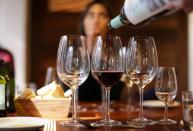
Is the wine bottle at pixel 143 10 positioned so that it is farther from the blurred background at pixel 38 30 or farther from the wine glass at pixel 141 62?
the blurred background at pixel 38 30

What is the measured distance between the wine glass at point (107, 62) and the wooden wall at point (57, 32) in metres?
2.68

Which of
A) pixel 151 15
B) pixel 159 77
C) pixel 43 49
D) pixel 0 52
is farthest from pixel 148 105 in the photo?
pixel 43 49

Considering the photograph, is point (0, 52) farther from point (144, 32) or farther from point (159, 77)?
point (159, 77)

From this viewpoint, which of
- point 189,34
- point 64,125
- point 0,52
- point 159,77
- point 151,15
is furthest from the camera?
point 189,34

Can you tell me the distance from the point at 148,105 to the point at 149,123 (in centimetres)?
49

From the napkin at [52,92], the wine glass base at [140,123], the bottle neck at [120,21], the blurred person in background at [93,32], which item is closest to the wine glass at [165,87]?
the wine glass base at [140,123]

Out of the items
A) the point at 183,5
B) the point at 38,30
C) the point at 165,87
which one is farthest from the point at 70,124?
the point at 38,30

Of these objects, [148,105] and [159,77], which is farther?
[148,105]

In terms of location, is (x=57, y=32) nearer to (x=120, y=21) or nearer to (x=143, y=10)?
(x=120, y=21)

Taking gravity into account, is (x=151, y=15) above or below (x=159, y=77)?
above

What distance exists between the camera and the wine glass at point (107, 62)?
1.00 metres

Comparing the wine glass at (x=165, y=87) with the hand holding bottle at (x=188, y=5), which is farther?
the wine glass at (x=165, y=87)

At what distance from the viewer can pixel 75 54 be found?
3.33ft

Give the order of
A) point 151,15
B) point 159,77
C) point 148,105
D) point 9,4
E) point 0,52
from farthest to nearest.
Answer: point 9,4 → point 0,52 → point 148,105 → point 159,77 → point 151,15
